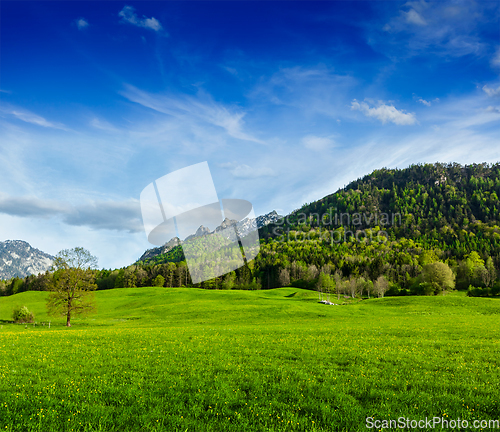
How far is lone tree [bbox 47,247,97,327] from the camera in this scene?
48938 millimetres

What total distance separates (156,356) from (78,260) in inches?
1699

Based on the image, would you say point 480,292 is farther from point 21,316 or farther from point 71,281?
point 21,316

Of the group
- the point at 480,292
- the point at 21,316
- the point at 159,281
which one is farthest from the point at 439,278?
the point at 159,281

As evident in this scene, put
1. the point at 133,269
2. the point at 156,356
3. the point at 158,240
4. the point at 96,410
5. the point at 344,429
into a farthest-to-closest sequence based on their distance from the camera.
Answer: the point at 133,269
the point at 158,240
the point at 156,356
the point at 96,410
the point at 344,429

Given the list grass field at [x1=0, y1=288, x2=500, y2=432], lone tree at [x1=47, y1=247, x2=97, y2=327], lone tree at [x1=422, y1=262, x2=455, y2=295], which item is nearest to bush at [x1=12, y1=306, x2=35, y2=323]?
lone tree at [x1=47, y1=247, x2=97, y2=327]

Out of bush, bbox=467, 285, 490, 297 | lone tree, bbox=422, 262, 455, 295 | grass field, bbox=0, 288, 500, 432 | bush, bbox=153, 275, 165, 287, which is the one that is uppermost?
grass field, bbox=0, 288, 500, 432

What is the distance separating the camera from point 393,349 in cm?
1742

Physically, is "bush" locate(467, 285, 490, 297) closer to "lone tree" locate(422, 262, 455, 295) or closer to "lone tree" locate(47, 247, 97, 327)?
"lone tree" locate(422, 262, 455, 295)

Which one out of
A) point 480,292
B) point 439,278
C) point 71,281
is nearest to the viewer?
point 71,281

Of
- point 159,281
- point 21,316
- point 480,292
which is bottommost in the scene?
→ point 159,281

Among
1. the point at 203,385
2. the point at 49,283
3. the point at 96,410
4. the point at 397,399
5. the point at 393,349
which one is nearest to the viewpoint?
the point at 96,410

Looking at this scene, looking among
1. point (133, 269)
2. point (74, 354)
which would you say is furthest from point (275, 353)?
point (133, 269)

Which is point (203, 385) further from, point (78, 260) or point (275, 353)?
point (78, 260)

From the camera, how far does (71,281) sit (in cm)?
4903
